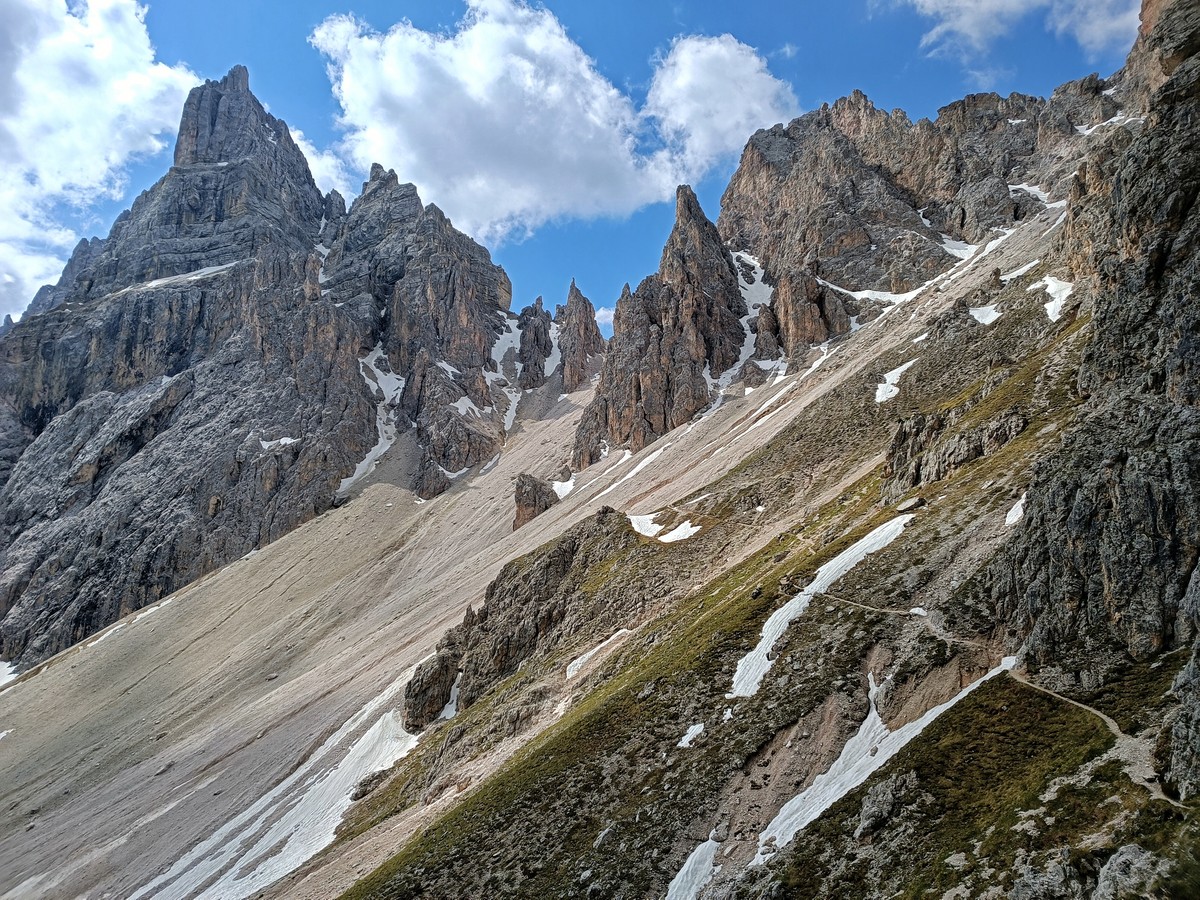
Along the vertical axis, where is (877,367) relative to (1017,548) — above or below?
above

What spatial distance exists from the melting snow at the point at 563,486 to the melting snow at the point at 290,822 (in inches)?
2923

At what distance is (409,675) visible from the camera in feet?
254

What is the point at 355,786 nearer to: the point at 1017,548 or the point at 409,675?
the point at 409,675

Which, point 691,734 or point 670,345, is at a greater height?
point 670,345

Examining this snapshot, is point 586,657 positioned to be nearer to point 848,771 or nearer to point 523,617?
point 523,617

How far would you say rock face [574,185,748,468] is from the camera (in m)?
147

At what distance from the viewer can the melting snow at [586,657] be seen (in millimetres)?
54213

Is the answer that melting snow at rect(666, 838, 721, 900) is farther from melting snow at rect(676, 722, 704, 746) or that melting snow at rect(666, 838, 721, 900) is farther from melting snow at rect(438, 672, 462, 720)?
melting snow at rect(438, 672, 462, 720)

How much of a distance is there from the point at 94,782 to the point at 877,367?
124582 millimetres

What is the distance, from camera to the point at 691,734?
113ft

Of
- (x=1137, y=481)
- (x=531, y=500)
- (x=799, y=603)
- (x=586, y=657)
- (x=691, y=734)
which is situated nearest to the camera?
(x=1137, y=481)

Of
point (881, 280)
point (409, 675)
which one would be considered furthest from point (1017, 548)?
point (881, 280)

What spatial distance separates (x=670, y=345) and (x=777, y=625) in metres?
120

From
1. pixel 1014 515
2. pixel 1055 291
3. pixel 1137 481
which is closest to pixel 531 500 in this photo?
pixel 1055 291
